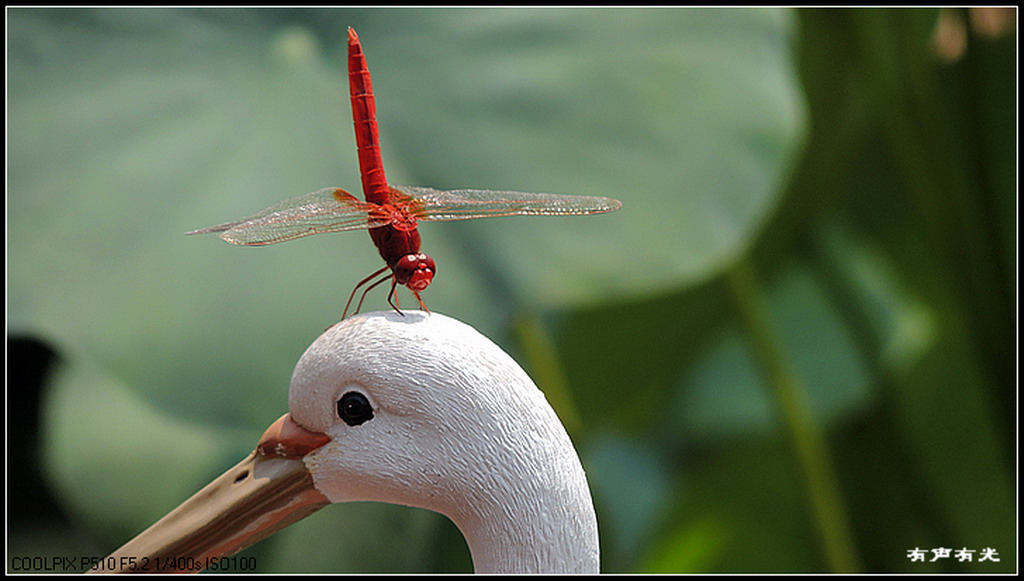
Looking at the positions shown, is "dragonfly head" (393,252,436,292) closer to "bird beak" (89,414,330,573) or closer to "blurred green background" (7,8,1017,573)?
"bird beak" (89,414,330,573)

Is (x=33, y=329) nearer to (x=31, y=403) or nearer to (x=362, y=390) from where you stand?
(x=31, y=403)

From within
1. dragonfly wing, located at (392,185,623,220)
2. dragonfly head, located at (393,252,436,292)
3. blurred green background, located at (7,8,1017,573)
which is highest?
dragonfly wing, located at (392,185,623,220)

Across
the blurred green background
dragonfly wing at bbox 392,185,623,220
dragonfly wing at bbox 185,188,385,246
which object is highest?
dragonfly wing at bbox 185,188,385,246

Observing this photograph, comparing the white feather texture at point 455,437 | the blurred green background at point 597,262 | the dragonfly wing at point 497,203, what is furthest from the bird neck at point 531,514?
the blurred green background at point 597,262

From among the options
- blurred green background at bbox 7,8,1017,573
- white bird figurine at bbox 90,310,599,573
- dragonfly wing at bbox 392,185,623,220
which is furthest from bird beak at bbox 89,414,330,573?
blurred green background at bbox 7,8,1017,573

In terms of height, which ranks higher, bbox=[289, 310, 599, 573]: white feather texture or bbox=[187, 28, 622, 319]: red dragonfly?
bbox=[187, 28, 622, 319]: red dragonfly

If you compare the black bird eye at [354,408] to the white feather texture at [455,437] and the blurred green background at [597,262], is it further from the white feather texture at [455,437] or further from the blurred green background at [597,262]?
the blurred green background at [597,262]

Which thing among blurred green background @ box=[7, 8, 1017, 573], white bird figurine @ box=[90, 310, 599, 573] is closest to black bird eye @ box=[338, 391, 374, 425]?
white bird figurine @ box=[90, 310, 599, 573]

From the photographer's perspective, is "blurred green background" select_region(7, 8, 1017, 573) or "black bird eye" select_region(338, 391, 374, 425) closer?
"black bird eye" select_region(338, 391, 374, 425)

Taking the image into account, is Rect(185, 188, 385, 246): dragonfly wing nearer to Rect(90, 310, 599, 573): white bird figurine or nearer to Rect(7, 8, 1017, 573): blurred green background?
Rect(90, 310, 599, 573): white bird figurine
